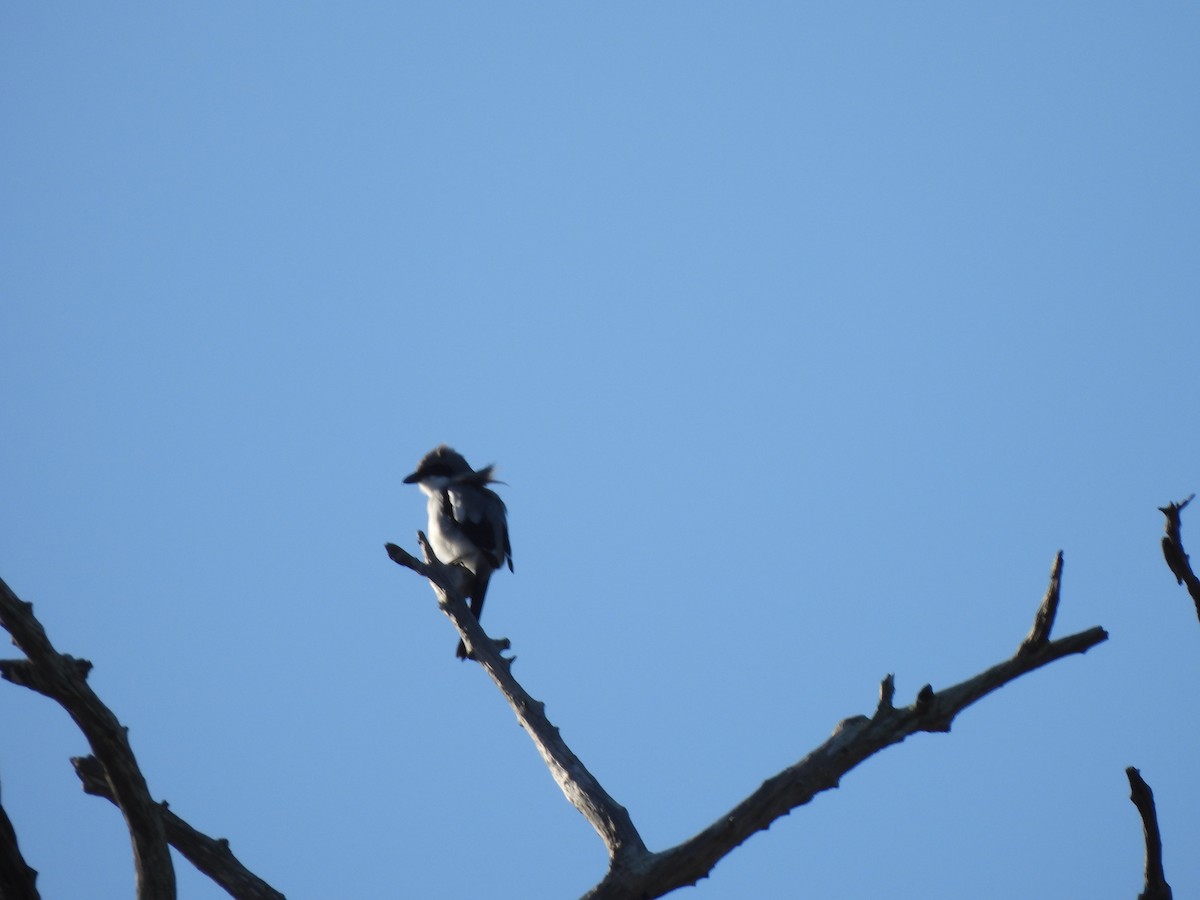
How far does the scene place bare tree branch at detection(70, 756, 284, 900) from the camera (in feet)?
16.1

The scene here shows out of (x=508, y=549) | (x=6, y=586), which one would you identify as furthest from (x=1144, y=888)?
(x=508, y=549)

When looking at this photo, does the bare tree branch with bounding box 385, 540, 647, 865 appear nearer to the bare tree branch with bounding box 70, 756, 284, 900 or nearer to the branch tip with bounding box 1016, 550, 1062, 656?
the bare tree branch with bounding box 70, 756, 284, 900

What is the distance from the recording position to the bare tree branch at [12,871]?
12.5ft

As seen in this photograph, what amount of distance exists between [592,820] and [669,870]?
0.60m

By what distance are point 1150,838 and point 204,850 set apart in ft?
11.9

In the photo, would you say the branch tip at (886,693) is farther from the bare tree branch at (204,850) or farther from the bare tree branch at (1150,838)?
the bare tree branch at (204,850)

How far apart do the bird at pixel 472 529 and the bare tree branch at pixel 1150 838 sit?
6619 mm

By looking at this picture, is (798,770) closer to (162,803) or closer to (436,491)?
(162,803)

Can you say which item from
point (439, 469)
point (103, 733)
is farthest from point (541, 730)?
point (439, 469)

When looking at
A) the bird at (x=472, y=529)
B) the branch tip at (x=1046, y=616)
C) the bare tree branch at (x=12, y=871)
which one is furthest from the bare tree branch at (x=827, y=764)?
the bird at (x=472, y=529)

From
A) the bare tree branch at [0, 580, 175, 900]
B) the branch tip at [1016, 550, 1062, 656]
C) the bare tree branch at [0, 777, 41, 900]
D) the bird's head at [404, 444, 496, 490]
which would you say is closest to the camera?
the bare tree branch at [0, 777, 41, 900]

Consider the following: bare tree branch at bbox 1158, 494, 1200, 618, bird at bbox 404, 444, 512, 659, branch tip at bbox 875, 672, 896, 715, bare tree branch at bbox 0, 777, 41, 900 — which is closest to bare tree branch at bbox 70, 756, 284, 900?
bare tree branch at bbox 0, 777, 41, 900

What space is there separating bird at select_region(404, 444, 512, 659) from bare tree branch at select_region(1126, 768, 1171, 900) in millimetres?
6619

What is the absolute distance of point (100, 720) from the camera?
4.36 metres
